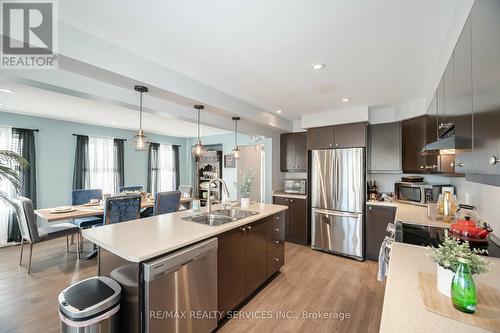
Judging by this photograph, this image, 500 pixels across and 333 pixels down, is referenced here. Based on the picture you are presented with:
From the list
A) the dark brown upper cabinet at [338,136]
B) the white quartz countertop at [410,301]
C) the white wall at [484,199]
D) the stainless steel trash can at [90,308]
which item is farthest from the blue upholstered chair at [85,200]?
the white wall at [484,199]

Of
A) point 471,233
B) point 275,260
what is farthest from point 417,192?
point 275,260

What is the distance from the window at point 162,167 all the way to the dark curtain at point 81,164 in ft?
5.27

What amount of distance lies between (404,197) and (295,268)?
2.08 m

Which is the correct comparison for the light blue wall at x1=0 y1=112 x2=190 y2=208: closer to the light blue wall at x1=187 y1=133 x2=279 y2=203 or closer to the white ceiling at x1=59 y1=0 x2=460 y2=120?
the light blue wall at x1=187 y1=133 x2=279 y2=203

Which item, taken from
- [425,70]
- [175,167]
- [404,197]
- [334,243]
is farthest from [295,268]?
[175,167]

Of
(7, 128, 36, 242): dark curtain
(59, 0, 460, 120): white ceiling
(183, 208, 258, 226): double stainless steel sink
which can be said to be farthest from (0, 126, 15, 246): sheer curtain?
(183, 208, 258, 226): double stainless steel sink

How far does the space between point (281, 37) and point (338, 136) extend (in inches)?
98.9

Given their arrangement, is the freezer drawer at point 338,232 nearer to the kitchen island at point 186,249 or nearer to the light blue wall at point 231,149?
the light blue wall at point 231,149

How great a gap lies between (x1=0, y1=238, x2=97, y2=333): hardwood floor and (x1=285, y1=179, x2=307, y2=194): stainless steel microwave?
11.6 ft

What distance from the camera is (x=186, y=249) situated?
5.34 ft

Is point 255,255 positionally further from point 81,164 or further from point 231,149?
point 81,164

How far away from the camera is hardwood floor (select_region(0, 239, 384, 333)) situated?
2.02 metres

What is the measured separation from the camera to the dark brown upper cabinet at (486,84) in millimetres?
731

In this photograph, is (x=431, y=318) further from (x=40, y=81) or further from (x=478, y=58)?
(x=40, y=81)
